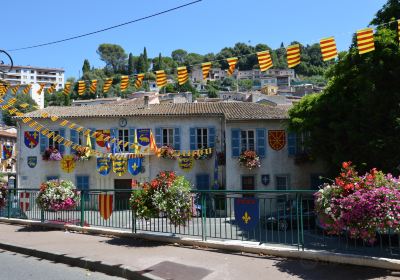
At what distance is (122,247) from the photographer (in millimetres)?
9703

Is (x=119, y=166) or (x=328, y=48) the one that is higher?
(x=328, y=48)

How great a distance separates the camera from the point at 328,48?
10.5 m

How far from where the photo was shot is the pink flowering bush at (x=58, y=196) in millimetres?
12648

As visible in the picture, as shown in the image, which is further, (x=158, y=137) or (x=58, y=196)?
(x=158, y=137)

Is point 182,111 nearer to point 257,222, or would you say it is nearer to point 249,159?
point 249,159

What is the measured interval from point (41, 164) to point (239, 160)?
13.2 metres

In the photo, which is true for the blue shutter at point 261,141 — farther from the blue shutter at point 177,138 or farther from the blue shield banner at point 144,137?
the blue shield banner at point 144,137

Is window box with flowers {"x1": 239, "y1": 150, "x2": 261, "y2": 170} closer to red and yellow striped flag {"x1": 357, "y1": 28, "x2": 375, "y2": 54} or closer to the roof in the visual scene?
the roof

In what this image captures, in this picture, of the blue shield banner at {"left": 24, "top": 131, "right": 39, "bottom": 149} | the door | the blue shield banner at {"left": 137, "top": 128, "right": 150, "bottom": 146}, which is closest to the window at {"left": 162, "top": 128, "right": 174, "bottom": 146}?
the blue shield banner at {"left": 137, "top": 128, "right": 150, "bottom": 146}

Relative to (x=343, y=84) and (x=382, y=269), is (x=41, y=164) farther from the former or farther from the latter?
(x=382, y=269)

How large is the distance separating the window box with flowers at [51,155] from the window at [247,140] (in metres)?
12.0

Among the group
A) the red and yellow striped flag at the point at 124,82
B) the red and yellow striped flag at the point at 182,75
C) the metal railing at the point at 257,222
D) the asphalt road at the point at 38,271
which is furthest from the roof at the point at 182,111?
the asphalt road at the point at 38,271

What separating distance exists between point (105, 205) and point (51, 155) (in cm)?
1946

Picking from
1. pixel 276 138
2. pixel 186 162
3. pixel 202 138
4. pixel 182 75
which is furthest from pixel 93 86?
pixel 276 138
